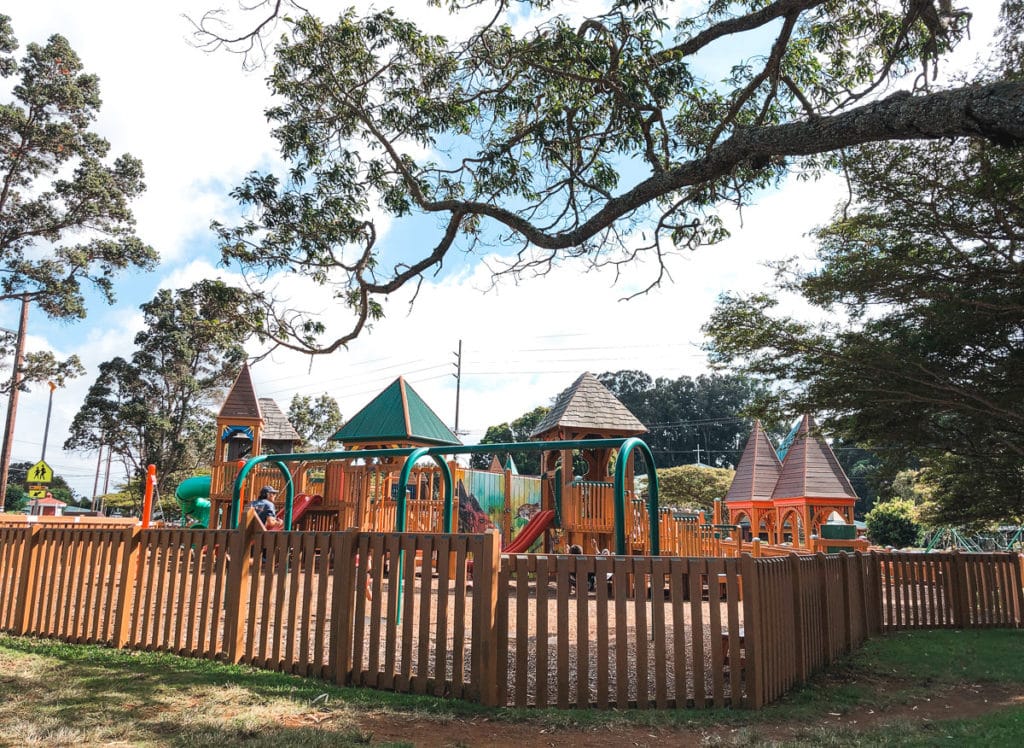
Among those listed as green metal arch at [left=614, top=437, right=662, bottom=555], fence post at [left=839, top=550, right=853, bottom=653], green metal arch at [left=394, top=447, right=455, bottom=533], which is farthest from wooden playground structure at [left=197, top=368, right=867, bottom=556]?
fence post at [left=839, top=550, right=853, bottom=653]

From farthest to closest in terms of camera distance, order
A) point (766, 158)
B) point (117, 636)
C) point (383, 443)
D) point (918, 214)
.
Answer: point (383, 443) → point (918, 214) → point (117, 636) → point (766, 158)

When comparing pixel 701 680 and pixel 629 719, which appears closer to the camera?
pixel 629 719

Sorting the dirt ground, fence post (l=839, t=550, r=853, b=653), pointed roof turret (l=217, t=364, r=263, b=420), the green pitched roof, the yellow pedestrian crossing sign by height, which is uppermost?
pointed roof turret (l=217, t=364, r=263, b=420)

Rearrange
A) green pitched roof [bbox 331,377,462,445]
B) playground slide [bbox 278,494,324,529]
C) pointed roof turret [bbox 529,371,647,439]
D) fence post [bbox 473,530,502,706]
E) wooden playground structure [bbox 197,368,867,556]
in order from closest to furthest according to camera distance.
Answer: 1. fence post [bbox 473,530,502,706]
2. wooden playground structure [bbox 197,368,867,556]
3. playground slide [bbox 278,494,324,529]
4. pointed roof turret [bbox 529,371,647,439]
5. green pitched roof [bbox 331,377,462,445]

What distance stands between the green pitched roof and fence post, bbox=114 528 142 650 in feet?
39.0

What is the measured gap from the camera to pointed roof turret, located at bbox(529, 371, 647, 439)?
19.7 m

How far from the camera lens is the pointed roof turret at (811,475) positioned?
22.0 metres

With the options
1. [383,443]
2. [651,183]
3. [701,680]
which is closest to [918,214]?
[651,183]

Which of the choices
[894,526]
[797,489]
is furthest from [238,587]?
[894,526]

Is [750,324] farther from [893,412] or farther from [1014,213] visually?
[1014,213]

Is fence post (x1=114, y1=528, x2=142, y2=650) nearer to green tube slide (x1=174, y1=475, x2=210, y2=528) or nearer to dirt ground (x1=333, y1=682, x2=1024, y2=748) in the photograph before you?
dirt ground (x1=333, y1=682, x2=1024, y2=748)

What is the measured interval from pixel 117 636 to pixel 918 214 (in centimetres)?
1166

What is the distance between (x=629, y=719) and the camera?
17.4 ft

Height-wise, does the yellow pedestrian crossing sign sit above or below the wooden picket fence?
above
